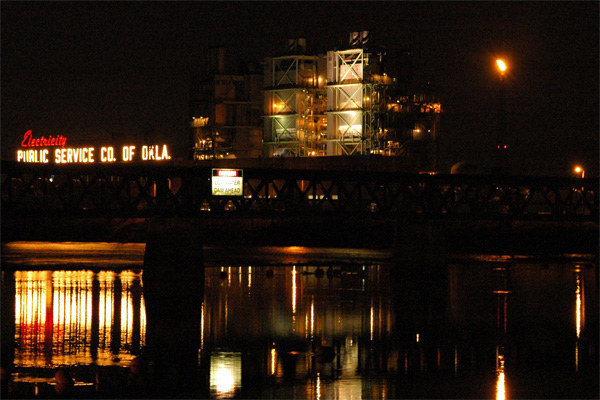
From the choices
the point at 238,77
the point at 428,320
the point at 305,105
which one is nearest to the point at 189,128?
the point at 238,77

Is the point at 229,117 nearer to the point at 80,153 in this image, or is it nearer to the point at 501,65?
the point at 80,153

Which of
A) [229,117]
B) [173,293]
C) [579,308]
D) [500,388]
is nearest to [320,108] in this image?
[229,117]

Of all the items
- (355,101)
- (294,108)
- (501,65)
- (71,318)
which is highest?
(294,108)

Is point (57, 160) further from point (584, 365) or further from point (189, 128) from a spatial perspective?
point (584, 365)

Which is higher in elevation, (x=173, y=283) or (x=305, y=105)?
(x=305, y=105)

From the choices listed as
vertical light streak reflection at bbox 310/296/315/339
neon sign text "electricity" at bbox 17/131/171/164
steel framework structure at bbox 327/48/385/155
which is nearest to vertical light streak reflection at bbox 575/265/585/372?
vertical light streak reflection at bbox 310/296/315/339

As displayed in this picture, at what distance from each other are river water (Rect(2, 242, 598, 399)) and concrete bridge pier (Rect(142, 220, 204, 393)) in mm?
147

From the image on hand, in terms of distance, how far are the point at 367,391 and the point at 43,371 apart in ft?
31.6

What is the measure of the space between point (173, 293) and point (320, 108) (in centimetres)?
6771

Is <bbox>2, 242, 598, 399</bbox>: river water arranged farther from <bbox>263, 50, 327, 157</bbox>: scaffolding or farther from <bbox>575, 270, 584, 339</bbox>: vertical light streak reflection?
<bbox>263, 50, 327, 157</bbox>: scaffolding

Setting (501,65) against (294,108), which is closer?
(501,65)

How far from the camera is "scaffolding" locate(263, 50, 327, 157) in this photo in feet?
369

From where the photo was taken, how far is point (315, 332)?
37.4 m

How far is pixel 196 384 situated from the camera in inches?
1060
